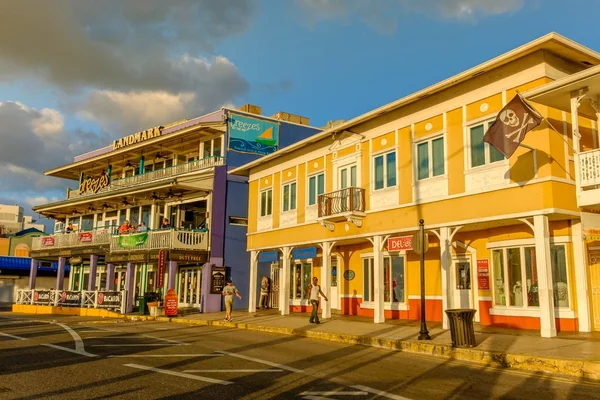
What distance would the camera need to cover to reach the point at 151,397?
285 inches

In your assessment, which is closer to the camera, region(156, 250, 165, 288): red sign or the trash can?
the trash can

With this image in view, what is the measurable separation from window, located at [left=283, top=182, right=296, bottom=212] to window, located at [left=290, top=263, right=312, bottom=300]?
11.2ft

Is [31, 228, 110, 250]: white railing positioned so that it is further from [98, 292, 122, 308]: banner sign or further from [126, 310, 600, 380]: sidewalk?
[126, 310, 600, 380]: sidewalk

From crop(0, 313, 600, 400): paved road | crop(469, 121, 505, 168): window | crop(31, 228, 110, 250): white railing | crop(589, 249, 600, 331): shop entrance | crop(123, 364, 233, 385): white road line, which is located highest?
crop(469, 121, 505, 168): window

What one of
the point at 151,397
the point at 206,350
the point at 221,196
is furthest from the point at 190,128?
the point at 151,397

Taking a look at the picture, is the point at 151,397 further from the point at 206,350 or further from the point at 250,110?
the point at 250,110

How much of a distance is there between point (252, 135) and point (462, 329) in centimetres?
2131

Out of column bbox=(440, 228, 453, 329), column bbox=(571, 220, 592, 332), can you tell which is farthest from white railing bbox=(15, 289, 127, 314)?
column bbox=(571, 220, 592, 332)

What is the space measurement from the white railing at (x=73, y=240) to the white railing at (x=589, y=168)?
27770 millimetres

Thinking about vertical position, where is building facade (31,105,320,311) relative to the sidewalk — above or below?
above

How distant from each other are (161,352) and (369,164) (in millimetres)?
11092

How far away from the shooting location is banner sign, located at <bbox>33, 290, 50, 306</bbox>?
106ft

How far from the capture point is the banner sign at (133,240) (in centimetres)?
2933

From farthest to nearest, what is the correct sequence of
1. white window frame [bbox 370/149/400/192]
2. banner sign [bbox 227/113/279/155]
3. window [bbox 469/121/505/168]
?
banner sign [bbox 227/113/279/155] < white window frame [bbox 370/149/400/192] < window [bbox 469/121/505/168]
